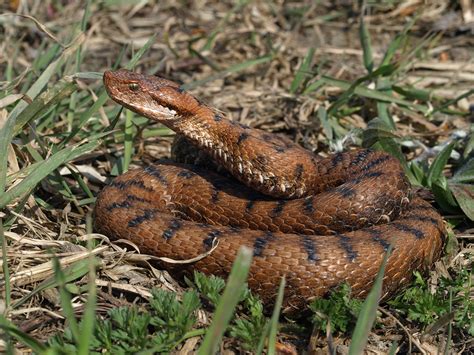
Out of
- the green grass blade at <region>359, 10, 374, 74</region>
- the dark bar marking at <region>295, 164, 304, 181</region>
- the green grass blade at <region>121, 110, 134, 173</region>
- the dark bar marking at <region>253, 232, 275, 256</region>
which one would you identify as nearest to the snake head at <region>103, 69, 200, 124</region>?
the green grass blade at <region>121, 110, 134, 173</region>

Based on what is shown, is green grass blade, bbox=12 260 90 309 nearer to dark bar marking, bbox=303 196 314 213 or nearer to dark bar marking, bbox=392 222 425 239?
dark bar marking, bbox=303 196 314 213

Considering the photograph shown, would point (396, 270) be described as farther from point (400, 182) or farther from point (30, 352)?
point (30, 352)

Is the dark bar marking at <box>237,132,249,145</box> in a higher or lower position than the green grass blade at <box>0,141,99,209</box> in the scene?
lower

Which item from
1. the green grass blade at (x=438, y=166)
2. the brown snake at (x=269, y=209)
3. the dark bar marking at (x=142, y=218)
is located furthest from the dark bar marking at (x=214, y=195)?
the green grass blade at (x=438, y=166)

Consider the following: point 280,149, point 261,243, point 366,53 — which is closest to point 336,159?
point 280,149

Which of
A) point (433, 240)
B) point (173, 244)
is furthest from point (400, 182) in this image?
point (173, 244)

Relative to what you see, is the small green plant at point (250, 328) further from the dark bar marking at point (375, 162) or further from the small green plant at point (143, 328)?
the dark bar marking at point (375, 162)
